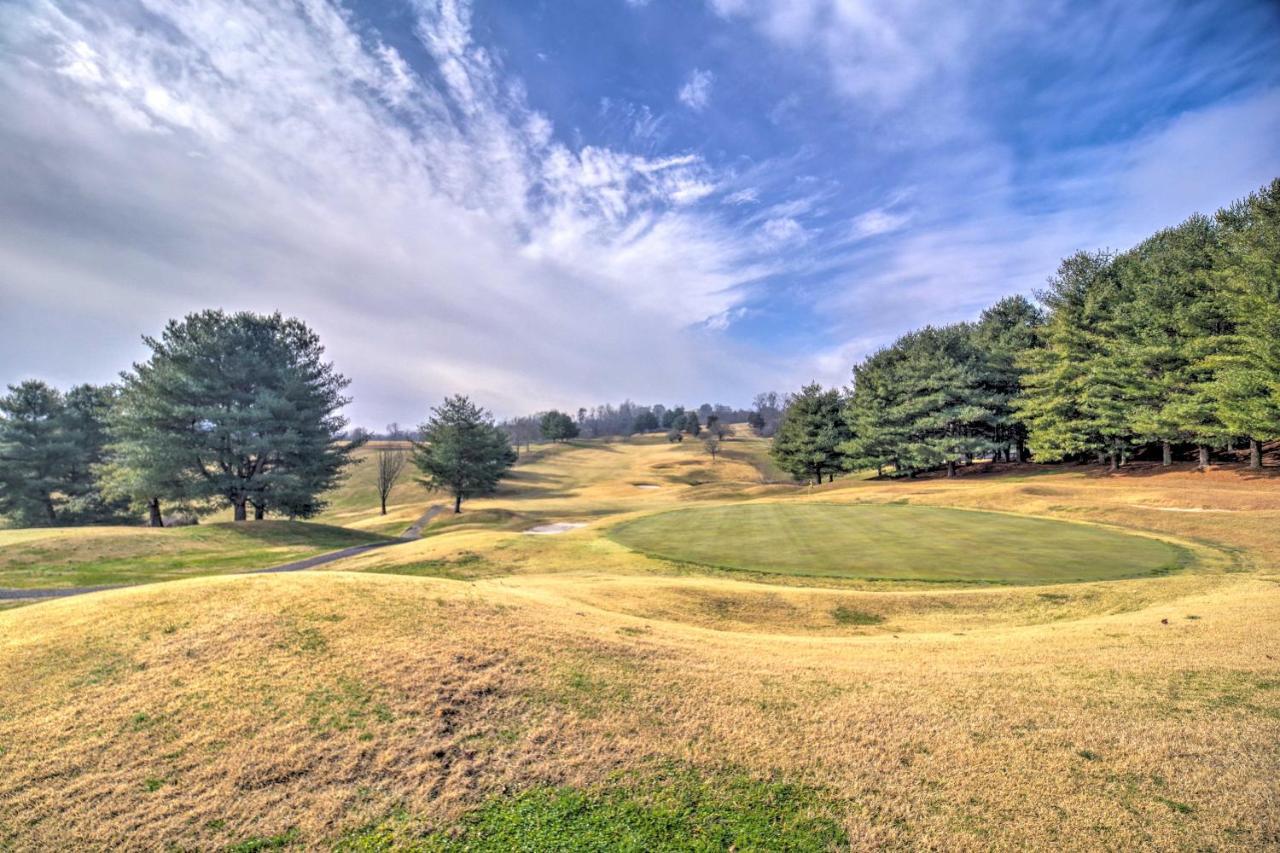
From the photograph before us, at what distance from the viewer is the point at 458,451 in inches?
1869

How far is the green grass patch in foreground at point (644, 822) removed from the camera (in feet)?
13.6

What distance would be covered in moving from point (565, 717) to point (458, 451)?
1762 inches

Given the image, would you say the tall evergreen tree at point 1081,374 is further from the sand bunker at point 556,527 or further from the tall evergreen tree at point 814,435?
the sand bunker at point 556,527

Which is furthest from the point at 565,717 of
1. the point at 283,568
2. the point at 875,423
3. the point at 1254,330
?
the point at 875,423

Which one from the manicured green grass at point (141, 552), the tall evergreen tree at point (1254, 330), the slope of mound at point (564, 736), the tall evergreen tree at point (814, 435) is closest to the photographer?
the slope of mound at point (564, 736)

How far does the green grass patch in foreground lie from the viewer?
164 inches

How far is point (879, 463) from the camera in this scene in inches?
2158

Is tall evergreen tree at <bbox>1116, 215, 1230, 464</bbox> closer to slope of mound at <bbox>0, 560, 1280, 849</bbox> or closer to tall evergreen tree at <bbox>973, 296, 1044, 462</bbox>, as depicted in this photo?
tall evergreen tree at <bbox>973, 296, 1044, 462</bbox>

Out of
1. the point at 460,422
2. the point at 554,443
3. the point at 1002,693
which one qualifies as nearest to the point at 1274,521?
the point at 1002,693

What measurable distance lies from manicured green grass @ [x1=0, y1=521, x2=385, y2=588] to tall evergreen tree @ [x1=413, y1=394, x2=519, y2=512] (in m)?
16.2

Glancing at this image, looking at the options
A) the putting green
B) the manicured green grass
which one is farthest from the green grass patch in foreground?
the manicured green grass

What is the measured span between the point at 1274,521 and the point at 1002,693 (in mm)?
26881

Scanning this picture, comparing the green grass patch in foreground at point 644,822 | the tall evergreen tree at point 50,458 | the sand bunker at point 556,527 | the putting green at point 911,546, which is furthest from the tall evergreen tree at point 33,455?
the green grass patch in foreground at point 644,822

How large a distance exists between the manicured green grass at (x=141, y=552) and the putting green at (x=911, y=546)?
59.3 feet
